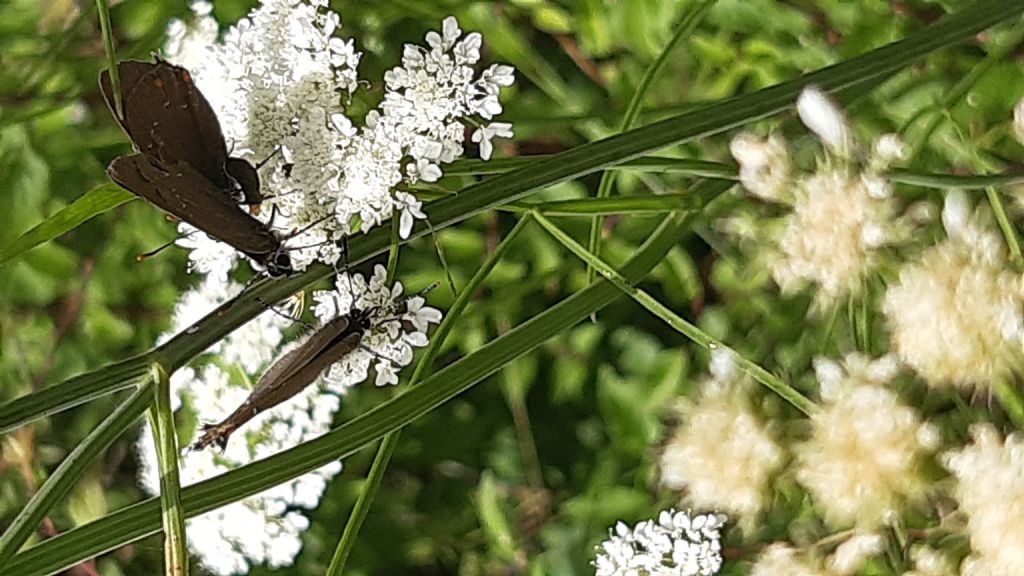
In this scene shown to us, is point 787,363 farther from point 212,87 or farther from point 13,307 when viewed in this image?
point 13,307

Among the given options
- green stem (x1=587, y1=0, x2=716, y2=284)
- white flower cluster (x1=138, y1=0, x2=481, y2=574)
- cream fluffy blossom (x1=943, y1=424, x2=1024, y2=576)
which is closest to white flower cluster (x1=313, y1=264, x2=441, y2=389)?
white flower cluster (x1=138, y1=0, x2=481, y2=574)

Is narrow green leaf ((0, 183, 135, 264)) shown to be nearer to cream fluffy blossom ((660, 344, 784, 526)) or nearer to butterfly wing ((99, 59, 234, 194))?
butterfly wing ((99, 59, 234, 194))

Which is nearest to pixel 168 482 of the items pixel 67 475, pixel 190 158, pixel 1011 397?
pixel 67 475

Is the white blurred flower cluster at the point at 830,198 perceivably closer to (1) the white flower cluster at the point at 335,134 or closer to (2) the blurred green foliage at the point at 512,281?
(1) the white flower cluster at the point at 335,134

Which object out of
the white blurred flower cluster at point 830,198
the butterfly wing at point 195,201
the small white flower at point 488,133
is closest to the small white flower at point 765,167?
the white blurred flower cluster at point 830,198

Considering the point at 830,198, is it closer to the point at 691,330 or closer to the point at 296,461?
the point at 691,330
